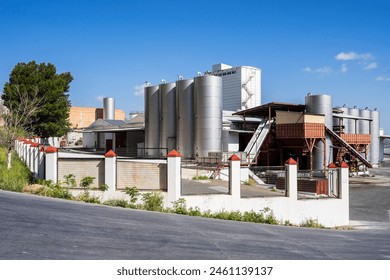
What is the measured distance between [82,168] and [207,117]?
685 inches

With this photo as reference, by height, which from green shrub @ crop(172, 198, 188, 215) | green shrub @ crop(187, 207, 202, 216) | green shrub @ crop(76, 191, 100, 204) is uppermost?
green shrub @ crop(76, 191, 100, 204)

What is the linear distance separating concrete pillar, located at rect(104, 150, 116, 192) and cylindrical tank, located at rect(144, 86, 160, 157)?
20.4 metres

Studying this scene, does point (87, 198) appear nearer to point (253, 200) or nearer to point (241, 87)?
point (253, 200)

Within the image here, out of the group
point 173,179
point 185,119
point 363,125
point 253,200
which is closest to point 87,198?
point 173,179

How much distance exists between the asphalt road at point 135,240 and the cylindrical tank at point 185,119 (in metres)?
21.4

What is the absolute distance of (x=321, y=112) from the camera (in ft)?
112

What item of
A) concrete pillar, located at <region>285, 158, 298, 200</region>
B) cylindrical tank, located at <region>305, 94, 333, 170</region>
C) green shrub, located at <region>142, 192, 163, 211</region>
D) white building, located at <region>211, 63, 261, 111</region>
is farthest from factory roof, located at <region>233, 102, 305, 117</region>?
white building, located at <region>211, 63, 261, 111</region>

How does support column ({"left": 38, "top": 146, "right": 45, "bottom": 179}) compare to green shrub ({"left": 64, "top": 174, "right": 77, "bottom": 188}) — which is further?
support column ({"left": 38, "top": 146, "right": 45, "bottom": 179})

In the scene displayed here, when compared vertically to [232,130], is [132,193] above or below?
below

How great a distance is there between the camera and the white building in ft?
200

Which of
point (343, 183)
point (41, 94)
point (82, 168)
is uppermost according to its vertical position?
point (41, 94)

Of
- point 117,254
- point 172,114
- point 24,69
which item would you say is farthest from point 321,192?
point 24,69

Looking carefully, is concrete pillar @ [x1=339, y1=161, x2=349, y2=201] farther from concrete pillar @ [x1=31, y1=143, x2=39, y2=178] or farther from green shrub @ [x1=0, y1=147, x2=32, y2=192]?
green shrub @ [x1=0, y1=147, x2=32, y2=192]

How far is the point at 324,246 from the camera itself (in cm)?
893
